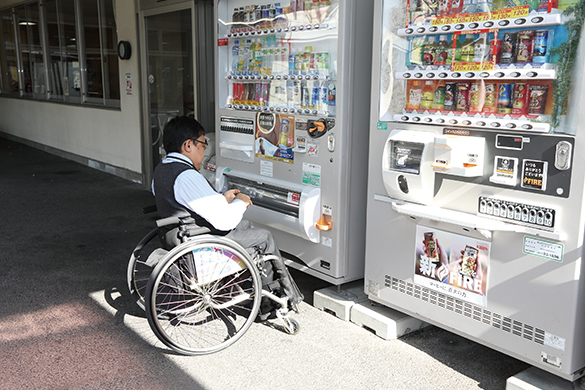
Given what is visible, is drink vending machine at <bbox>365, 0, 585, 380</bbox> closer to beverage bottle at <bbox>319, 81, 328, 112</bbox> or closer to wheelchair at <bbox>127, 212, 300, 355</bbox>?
beverage bottle at <bbox>319, 81, 328, 112</bbox>

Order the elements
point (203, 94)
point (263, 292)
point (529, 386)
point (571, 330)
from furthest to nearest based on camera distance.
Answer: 1. point (203, 94)
2. point (263, 292)
3. point (529, 386)
4. point (571, 330)

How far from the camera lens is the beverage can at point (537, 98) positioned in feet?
8.16

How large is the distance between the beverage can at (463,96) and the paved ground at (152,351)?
138 cm

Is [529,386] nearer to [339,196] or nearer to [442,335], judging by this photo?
[442,335]

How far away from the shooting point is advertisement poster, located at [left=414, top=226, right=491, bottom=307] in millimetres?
2680

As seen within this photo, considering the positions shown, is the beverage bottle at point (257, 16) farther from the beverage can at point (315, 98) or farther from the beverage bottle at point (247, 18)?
the beverage can at point (315, 98)

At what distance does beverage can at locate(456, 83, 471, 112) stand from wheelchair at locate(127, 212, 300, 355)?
4.37 feet

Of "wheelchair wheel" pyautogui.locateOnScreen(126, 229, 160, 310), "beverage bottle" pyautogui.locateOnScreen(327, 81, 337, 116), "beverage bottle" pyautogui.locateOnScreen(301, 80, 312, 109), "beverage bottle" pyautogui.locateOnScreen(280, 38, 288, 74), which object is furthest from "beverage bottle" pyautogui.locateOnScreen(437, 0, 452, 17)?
"wheelchair wheel" pyautogui.locateOnScreen(126, 229, 160, 310)

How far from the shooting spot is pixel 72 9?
900 centimetres

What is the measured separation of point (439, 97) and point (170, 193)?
5.18ft

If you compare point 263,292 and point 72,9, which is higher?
A: point 72,9

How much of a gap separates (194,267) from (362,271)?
4.20 feet

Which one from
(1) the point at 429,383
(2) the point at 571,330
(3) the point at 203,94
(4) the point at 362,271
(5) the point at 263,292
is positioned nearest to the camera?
(2) the point at 571,330

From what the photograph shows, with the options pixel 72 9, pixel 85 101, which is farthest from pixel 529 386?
pixel 72 9
